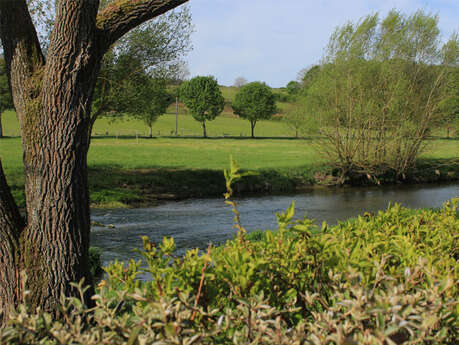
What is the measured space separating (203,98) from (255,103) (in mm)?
9979

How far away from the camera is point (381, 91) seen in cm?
2406

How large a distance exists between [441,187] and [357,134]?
584 cm

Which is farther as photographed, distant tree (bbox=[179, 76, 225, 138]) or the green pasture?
distant tree (bbox=[179, 76, 225, 138])

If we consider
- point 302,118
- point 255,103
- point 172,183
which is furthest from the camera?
point 255,103

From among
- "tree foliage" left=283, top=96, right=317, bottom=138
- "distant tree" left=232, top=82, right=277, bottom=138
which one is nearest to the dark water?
"tree foliage" left=283, top=96, right=317, bottom=138

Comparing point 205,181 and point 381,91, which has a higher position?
point 381,91

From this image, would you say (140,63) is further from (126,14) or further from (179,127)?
(179,127)

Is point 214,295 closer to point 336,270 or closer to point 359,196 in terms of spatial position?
point 336,270

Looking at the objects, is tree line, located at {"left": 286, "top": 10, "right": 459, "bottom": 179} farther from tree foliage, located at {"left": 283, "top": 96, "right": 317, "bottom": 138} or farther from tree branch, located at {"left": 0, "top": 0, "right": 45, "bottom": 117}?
tree branch, located at {"left": 0, "top": 0, "right": 45, "bottom": 117}

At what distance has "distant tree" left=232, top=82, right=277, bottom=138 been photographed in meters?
82.2

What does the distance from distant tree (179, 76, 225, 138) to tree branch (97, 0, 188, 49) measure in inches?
2922

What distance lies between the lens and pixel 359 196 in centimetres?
2255

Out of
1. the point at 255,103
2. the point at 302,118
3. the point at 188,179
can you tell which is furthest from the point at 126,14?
the point at 255,103

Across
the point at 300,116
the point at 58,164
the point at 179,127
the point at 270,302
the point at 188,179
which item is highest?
the point at 179,127
